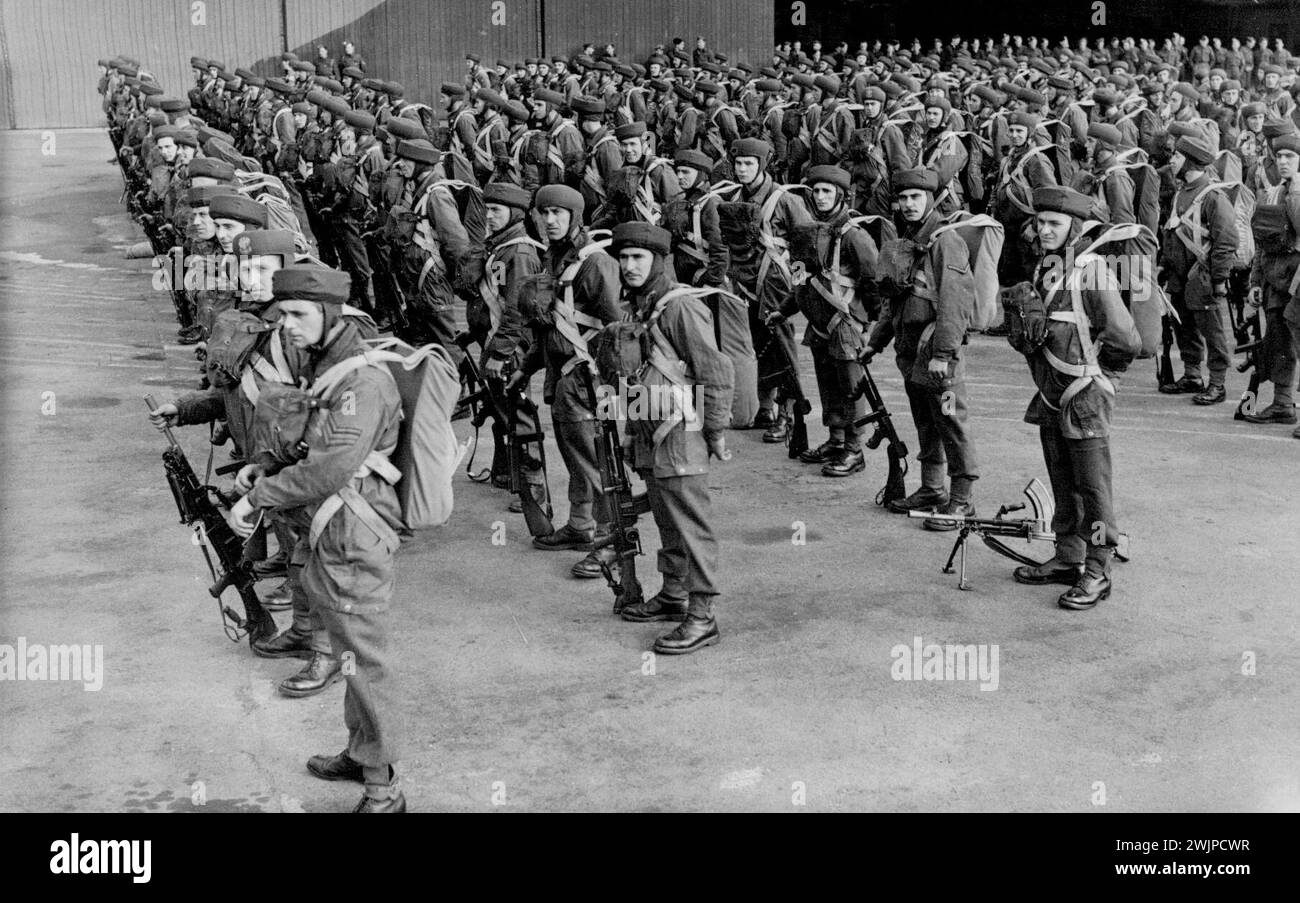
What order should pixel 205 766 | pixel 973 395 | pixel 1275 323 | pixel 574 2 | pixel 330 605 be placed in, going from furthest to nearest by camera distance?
pixel 574 2 → pixel 973 395 → pixel 1275 323 → pixel 205 766 → pixel 330 605

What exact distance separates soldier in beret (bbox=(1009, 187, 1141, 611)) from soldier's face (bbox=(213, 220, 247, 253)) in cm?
410

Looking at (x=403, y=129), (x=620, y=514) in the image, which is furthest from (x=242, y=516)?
(x=403, y=129)

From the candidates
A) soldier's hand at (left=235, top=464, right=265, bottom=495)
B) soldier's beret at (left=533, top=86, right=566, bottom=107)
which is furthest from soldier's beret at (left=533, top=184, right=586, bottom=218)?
soldier's beret at (left=533, top=86, right=566, bottom=107)

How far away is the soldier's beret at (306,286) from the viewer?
17.5ft

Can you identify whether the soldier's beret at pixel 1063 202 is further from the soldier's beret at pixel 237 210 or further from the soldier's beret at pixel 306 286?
the soldier's beret at pixel 237 210

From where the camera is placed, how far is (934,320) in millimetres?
8383

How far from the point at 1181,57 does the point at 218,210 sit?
29.5 meters

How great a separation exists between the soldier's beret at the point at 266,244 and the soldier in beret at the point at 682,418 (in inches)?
61.4

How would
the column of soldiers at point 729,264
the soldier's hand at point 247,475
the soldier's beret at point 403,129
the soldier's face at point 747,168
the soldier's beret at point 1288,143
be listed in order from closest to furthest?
the soldier's hand at point 247,475, the column of soldiers at point 729,264, the soldier's face at point 747,168, the soldier's beret at point 1288,143, the soldier's beret at point 403,129

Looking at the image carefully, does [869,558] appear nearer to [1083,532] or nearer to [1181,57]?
[1083,532]

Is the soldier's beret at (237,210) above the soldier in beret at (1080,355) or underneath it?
above

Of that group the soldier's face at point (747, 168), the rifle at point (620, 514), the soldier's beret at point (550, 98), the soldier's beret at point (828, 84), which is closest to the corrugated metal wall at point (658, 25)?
the soldier's beret at point (828, 84)

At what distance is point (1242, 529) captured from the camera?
8359mm

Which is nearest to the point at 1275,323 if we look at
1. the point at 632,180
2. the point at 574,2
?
the point at 632,180
